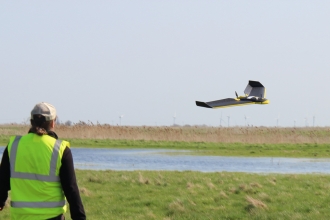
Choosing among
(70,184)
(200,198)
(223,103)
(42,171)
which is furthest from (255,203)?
(42,171)

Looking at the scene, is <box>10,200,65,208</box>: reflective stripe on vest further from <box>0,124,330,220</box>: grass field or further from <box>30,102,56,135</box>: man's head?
<box>0,124,330,220</box>: grass field

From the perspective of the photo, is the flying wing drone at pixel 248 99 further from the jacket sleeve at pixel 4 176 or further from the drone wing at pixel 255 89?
the jacket sleeve at pixel 4 176

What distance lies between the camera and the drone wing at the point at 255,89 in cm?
1700

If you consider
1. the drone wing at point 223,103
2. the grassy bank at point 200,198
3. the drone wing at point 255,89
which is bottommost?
the grassy bank at point 200,198

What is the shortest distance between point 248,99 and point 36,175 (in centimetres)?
1117

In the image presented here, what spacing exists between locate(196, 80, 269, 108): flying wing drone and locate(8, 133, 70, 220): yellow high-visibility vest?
976 centimetres

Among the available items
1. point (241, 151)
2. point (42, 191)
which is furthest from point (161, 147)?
point (42, 191)

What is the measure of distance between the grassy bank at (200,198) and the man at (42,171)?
6.52 meters

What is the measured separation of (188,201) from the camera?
44.2 ft

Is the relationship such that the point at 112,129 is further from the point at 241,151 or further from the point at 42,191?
the point at 42,191

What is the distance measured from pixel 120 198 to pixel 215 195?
2.11 m

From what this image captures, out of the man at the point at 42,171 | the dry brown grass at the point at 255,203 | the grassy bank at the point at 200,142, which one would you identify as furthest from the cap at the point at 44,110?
the grassy bank at the point at 200,142

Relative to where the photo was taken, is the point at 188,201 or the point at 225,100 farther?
the point at 225,100

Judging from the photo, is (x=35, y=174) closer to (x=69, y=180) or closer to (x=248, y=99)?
(x=69, y=180)
